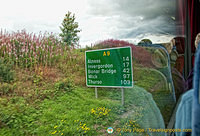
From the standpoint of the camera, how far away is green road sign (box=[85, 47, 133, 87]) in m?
1.64

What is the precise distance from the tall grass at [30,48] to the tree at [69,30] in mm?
84

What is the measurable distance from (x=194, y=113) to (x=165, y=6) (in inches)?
73.8

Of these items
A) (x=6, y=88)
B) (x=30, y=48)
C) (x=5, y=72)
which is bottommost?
(x=6, y=88)

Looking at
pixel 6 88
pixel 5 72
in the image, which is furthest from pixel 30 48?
pixel 6 88

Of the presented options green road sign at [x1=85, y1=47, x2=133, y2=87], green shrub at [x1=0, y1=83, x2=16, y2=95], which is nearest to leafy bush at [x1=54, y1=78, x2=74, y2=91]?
green road sign at [x1=85, y1=47, x2=133, y2=87]

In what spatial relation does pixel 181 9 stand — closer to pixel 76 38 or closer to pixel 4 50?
pixel 76 38

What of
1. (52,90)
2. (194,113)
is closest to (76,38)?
(52,90)

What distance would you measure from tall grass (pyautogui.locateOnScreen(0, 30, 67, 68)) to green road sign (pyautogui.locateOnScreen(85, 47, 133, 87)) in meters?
0.35

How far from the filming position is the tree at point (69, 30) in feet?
5.39

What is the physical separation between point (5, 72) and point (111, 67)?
3.10 ft

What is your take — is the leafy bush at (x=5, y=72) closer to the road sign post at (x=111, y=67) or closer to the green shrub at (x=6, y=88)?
the green shrub at (x=6, y=88)

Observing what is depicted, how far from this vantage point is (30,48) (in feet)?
5.77

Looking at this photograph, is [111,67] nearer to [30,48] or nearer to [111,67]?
[111,67]

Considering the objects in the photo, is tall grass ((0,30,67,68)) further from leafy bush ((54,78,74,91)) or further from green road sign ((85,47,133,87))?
green road sign ((85,47,133,87))
